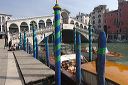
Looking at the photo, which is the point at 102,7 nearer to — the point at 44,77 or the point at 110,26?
the point at 110,26

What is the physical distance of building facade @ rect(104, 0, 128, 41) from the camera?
106 ft

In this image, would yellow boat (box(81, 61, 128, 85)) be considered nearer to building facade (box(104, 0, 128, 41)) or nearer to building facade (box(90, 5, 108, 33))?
building facade (box(104, 0, 128, 41))

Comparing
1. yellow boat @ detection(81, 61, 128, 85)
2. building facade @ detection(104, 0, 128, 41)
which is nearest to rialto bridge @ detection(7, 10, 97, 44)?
building facade @ detection(104, 0, 128, 41)

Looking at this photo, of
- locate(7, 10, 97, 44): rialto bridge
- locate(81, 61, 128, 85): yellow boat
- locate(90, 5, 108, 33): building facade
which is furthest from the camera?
locate(90, 5, 108, 33): building facade

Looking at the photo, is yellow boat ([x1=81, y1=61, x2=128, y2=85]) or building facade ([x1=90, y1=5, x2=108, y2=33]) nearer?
yellow boat ([x1=81, y1=61, x2=128, y2=85])

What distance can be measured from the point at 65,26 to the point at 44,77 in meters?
22.8

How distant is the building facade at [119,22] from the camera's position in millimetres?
32312

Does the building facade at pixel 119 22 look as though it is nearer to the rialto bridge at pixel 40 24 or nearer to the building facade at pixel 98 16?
the building facade at pixel 98 16

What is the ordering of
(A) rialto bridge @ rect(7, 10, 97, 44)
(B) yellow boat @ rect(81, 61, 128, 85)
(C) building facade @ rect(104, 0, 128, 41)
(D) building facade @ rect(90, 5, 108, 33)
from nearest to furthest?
1. (B) yellow boat @ rect(81, 61, 128, 85)
2. (A) rialto bridge @ rect(7, 10, 97, 44)
3. (C) building facade @ rect(104, 0, 128, 41)
4. (D) building facade @ rect(90, 5, 108, 33)

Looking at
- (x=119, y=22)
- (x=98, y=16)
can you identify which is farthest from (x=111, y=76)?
(x=98, y=16)

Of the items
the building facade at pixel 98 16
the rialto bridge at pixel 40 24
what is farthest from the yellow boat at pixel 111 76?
the building facade at pixel 98 16

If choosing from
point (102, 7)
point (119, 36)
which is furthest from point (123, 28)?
point (102, 7)

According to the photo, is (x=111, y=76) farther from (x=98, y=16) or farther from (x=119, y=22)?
(x=98, y=16)

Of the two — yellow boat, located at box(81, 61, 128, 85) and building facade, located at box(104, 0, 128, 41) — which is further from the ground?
building facade, located at box(104, 0, 128, 41)
